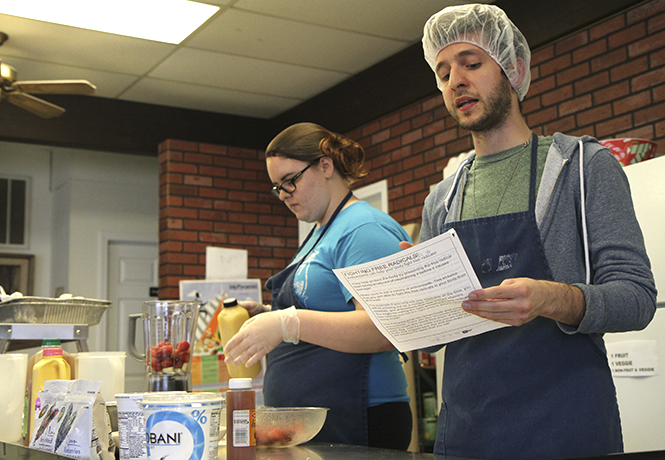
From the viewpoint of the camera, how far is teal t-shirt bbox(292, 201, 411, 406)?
6.11 ft

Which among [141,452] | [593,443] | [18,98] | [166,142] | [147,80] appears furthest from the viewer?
[166,142]

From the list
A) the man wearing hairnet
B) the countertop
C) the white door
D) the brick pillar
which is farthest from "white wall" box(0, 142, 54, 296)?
the man wearing hairnet

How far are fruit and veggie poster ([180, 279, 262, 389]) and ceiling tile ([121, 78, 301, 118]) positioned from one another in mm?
1406

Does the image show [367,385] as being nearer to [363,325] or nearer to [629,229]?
[363,325]

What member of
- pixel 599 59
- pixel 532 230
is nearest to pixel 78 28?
pixel 599 59

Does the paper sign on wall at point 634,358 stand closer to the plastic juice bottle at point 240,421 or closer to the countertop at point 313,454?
the countertop at point 313,454

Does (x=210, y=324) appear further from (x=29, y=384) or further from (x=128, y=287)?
(x=29, y=384)

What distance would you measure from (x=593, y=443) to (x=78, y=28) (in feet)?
12.5

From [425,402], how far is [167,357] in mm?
2968

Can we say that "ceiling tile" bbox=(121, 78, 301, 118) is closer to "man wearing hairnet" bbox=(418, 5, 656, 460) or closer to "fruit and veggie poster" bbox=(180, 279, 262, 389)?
"fruit and veggie poster" bbox=(180, 279, 262, 389)

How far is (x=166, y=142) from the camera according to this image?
18.3 ft

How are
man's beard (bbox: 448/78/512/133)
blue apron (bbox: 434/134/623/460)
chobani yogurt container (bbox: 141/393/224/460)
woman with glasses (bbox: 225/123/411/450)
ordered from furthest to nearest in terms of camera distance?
woman with glasses (bbox: 225/123/411/450) → man's beard (bbox: 448/78/512/133) → blue apron (bbox: 434/134/623/460) → chobani yogurt container (bbox: 141/393/224/460)

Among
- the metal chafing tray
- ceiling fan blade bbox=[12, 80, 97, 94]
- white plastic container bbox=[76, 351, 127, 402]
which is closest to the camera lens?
white plastic container bbox=[76, 351, 127, 402]

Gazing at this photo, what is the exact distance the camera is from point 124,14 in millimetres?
4047
